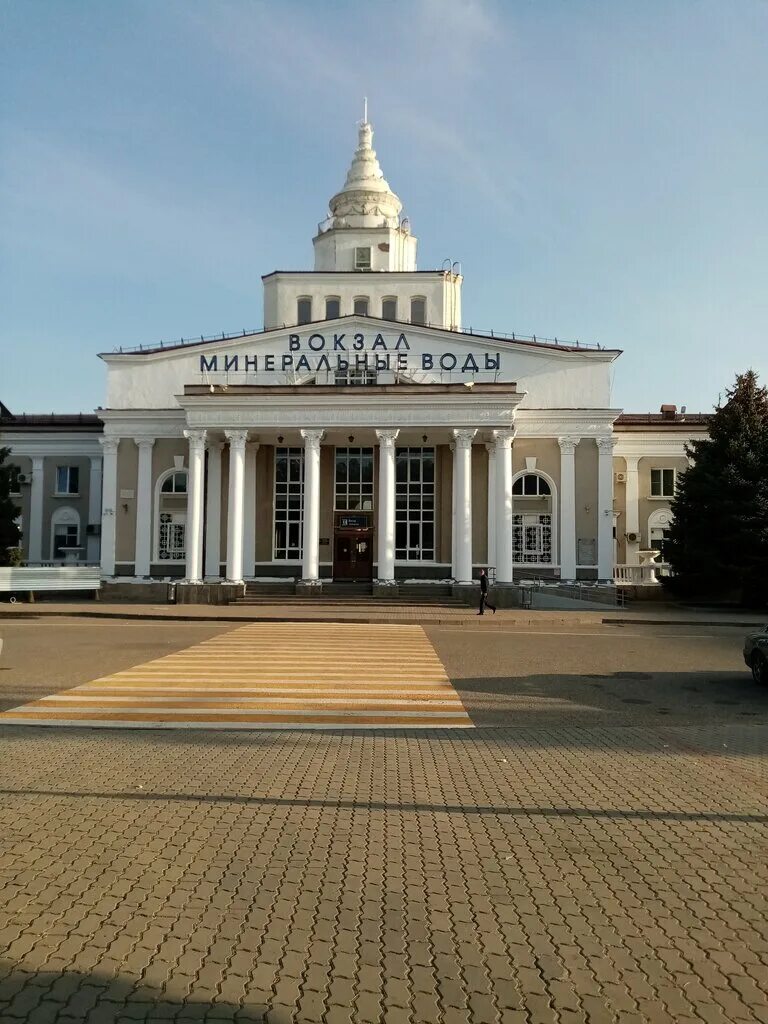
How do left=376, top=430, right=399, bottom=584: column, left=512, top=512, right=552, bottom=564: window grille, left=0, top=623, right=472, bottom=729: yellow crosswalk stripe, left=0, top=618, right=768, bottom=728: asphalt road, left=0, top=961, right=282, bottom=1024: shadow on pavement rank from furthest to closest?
left=512, top=512, right=552, bottom=564: window grille, left=376, top=430, right=399, bottom=584: column, left=0, top=618, right=768, bottom=728: asphalt road, left=0, top=623, right=472, bottom=729: yellow crosswalk stripe, left=0, top=961, right=282, bottom=1024: shadow on pavement

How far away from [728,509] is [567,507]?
7.17 meters

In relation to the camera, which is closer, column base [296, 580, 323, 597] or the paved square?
the paved square

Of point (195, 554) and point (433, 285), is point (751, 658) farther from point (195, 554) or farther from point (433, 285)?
point (433, 285)

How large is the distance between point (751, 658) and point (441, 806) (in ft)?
30.1

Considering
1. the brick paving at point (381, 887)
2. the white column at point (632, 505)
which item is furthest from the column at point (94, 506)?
the brick paving at point (381, 887)

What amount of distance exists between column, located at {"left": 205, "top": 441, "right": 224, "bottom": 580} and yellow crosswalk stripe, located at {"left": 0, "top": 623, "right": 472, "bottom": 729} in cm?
1861

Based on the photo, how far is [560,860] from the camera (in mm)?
5227

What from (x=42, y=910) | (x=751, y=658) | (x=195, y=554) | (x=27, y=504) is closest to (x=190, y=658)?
(x=751, y=658)

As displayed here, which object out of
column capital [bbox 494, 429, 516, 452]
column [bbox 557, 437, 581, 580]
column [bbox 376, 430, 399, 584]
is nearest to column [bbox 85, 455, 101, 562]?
column [bbox 376, 430, 399, 584]

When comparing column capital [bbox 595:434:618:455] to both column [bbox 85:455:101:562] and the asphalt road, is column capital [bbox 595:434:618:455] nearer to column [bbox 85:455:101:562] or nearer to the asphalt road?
the asphalt road

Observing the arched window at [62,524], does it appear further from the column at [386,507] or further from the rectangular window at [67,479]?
the column at [386,507]

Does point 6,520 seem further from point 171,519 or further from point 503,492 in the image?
point 503,492

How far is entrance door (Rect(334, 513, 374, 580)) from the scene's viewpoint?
38.1 metres

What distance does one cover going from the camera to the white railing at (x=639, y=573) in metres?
38.4
